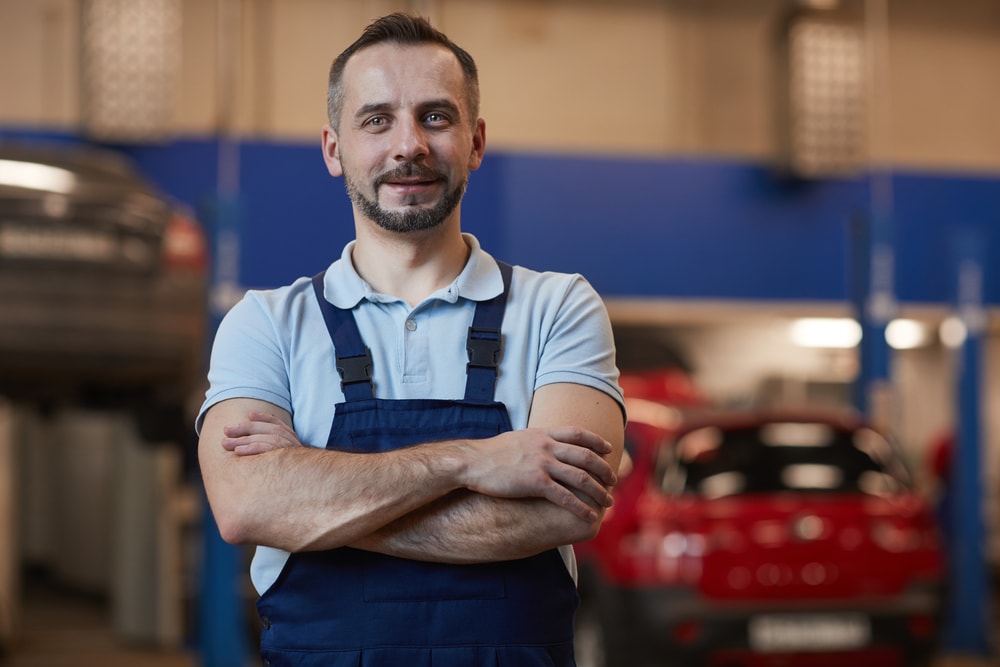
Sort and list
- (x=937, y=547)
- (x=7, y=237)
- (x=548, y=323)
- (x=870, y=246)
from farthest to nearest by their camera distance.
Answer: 1. (x=870, y=246)
2. (x=937, y=547)
3. (x=7, y=237)
4. (x=548, y=323)

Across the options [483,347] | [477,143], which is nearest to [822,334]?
[477,143]

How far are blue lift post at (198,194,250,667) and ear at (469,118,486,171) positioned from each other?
4.59m

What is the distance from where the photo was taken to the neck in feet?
6.29

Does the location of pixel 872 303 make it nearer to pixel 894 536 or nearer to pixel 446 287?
pixel 894 536

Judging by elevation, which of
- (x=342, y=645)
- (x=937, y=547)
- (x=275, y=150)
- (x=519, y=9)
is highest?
(x=519, y=9)

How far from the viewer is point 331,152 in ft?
6.34

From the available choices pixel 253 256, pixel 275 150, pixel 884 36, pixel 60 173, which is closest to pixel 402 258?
pixel 60 173

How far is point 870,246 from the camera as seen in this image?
25.1 feet

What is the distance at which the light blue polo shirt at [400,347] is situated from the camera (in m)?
1.82

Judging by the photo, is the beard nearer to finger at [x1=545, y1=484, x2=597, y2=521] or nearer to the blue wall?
finger at [x1=545, y1=484, x2=597, y2=521]

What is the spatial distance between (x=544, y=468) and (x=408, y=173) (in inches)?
18.1

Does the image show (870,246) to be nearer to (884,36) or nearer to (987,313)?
(987,313)

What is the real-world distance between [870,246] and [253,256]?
11.8 ft

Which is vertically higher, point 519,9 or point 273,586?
point 519,9
